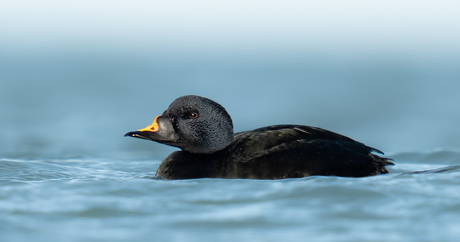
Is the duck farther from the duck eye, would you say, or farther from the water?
the water

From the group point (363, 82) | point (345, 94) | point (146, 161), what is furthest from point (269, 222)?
point (363, 82)

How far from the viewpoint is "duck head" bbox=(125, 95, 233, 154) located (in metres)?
6.14

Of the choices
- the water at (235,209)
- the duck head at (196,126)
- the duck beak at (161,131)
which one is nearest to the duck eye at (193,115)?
the duck head at (196,126)

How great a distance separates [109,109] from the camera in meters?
13.9

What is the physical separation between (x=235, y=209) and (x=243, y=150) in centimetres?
146

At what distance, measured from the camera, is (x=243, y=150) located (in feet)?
19.4

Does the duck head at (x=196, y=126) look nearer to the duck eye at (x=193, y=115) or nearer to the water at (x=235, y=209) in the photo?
the duck eye at (x=193, y=115)

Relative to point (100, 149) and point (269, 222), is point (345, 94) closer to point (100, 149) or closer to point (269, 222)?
point (100, 149)

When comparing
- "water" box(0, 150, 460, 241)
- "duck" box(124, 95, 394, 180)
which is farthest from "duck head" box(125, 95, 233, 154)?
"water" box(0, 150, 460, 241)

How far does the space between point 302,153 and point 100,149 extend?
4.63 meters

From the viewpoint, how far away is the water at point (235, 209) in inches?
156

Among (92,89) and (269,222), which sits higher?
(92,89)

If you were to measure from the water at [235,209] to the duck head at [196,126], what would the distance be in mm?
687

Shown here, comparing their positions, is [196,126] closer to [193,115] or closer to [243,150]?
[193,115]
